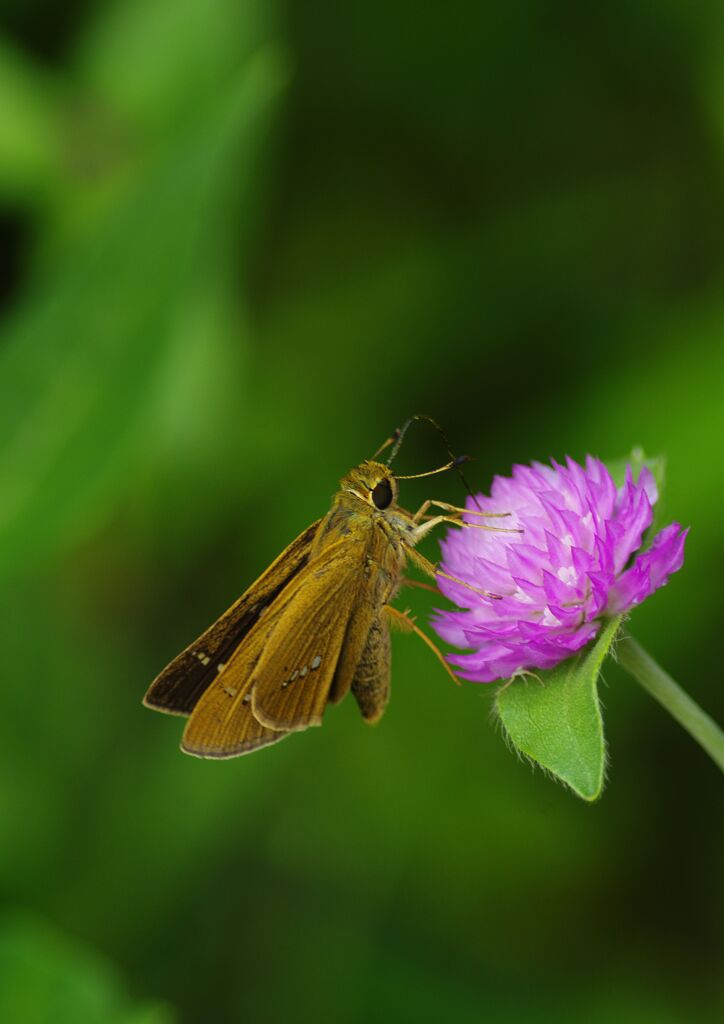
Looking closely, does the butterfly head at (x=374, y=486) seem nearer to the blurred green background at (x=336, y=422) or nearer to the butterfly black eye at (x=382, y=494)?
the butterfly black eye at (x=382, y=494)

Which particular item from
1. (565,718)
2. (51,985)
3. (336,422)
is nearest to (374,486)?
(565,718)

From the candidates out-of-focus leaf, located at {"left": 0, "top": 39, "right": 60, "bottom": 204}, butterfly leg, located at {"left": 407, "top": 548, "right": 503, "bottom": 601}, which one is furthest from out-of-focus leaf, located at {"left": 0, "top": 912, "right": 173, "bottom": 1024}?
out-of-focus leaf, located at {"left": 0, "top": 39, "right": 60, "bottom": 204}

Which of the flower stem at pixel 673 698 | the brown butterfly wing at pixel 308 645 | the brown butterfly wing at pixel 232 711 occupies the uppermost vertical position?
the flower stem at pixel 673 698

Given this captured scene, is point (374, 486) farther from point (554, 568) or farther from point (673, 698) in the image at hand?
point (673, 698)

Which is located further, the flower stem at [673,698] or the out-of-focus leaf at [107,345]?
the out-of-focus leaf at [107,345]

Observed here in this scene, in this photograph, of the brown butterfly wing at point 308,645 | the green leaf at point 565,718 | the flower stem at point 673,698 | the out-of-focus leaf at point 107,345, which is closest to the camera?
the green leaf at point 565,718

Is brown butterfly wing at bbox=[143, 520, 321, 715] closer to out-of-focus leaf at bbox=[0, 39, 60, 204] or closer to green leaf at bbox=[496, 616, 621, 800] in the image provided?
green leaf at bbox=[496, 616, 621, 800]

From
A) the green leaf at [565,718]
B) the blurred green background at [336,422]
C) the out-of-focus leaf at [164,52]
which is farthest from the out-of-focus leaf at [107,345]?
the green leaf at [565,718]
